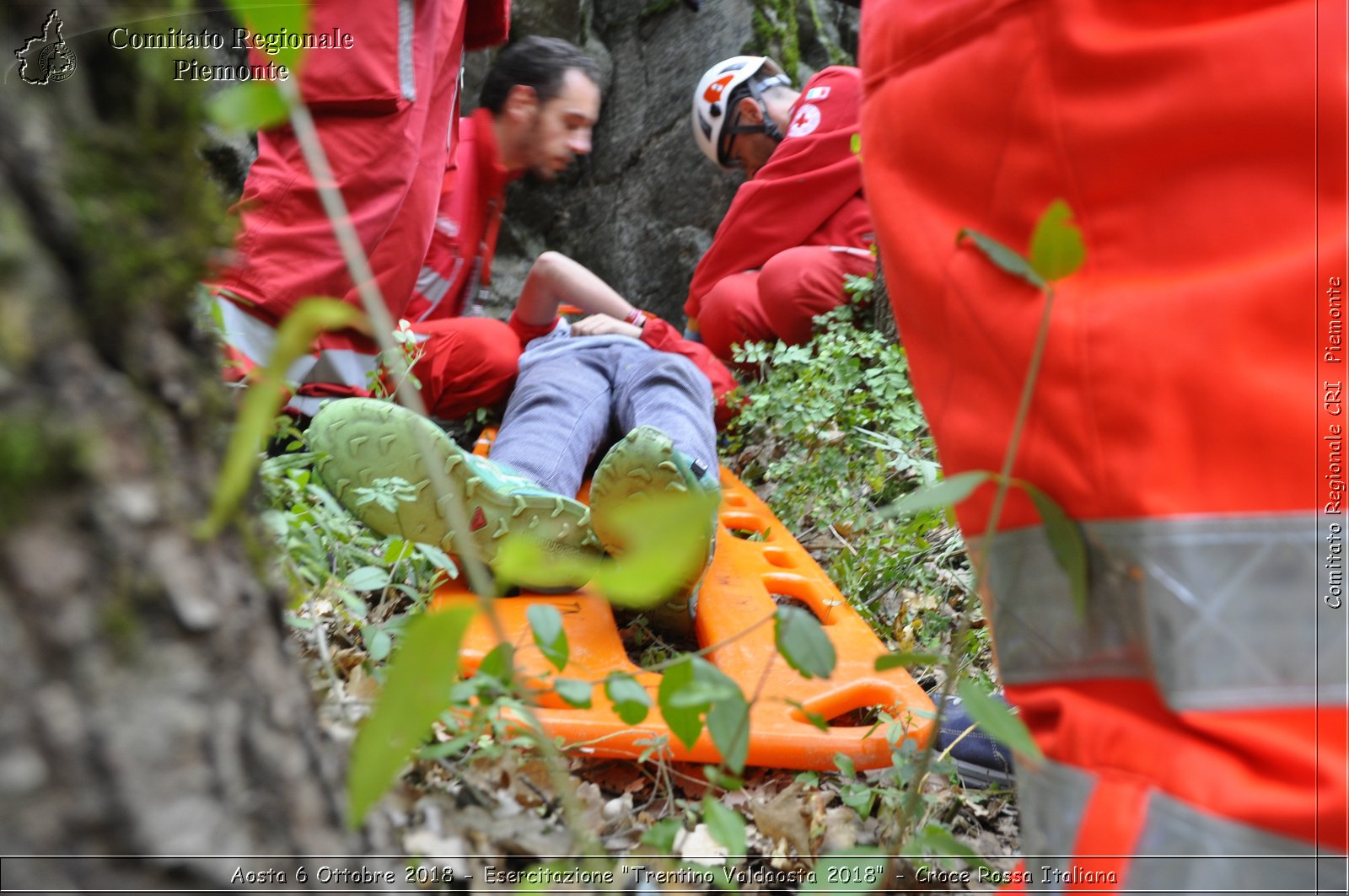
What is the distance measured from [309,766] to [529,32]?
19.9 ft

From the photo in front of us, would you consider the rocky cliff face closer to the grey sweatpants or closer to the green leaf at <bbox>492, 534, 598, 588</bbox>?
the grey sweatpants

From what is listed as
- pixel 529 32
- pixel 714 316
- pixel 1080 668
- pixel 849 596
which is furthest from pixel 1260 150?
pixel 529 32

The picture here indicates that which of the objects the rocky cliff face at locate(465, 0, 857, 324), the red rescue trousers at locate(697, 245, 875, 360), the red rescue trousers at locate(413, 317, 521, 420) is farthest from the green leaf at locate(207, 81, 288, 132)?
the rocky cliff face at locate(465, 0, 857, 324)

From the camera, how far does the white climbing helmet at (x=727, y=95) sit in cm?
416

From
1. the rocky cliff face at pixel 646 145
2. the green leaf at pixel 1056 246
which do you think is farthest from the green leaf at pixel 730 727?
the rocky cliff face at pixel 646 145

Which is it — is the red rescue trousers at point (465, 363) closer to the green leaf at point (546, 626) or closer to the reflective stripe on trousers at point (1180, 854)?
the green leaf at point (546, 626)

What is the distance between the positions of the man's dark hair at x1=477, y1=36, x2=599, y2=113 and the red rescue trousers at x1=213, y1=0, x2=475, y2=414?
68cm

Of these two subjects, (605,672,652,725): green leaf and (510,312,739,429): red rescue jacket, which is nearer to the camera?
(605,672,652,725): green leaf

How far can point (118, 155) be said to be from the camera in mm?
411

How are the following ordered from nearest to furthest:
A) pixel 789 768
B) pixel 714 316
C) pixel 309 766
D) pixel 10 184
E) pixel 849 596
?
pixel 10 184, pixel 309 766, pixel 789 768, pixel 849 596, pixel 714 316

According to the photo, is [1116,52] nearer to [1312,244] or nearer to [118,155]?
[1312,244]

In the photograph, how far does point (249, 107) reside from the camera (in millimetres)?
420

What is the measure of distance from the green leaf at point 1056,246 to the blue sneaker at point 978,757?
0.74 meters

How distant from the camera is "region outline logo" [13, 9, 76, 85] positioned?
369mm
